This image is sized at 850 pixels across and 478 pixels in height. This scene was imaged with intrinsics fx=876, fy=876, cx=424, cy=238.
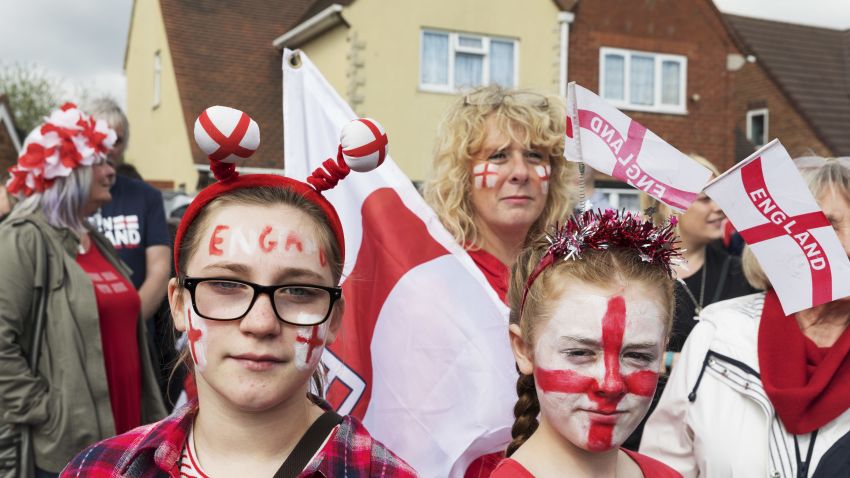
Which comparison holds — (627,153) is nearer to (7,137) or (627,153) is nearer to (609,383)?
(609,383)

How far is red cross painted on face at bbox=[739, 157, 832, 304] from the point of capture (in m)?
2.21

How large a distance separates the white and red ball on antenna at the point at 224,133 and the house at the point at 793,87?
23.7 metres

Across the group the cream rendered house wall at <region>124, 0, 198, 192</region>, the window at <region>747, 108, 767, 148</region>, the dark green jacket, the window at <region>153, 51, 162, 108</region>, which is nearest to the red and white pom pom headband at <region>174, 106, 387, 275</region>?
the dark green jacket

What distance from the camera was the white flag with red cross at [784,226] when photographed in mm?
2191

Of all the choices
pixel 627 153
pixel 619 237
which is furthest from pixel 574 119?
pixel 619 237

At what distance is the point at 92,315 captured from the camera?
3.87 m

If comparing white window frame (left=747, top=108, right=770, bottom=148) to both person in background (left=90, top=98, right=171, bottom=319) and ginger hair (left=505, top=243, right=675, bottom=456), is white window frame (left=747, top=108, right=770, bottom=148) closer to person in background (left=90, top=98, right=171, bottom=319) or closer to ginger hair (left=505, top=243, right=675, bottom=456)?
person in background (left=90, top=98, right=171, bottom=319)

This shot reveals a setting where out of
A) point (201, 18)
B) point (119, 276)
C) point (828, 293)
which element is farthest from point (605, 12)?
point (828, 293)

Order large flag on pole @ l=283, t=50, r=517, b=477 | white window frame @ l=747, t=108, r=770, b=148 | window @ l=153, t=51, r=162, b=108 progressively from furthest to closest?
white window frame @ l=747, t=108, r=770, b=148 < window @ l=153, t=51, r=162, b=108 < large flag on pole @ l=283, t=50, r=517, b=477

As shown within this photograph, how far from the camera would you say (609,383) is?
77.4 inches

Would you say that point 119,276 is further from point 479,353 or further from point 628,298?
point 628,298

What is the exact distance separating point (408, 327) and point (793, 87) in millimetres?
25546

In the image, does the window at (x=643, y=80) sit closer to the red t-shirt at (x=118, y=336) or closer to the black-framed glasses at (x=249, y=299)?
the red t-shirt at (x=118, y=336)

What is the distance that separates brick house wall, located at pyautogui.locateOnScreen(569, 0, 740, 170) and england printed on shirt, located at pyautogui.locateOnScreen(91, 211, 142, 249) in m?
15.6
